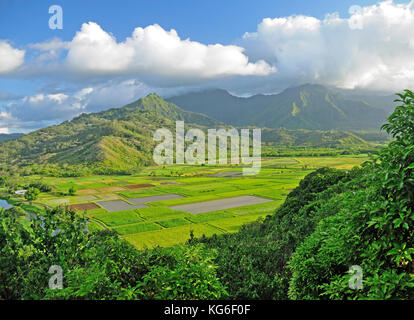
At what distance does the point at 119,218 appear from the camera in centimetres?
6109

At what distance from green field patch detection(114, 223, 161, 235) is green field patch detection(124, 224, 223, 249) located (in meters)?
1.70

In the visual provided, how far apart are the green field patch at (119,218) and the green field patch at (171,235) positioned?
860 cm

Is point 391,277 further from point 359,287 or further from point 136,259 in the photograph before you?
point 136,259

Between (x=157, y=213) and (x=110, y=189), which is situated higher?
(x=110, y=189)

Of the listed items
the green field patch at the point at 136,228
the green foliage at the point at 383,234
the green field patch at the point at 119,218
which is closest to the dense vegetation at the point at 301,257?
the green foliage at the point at 383,234

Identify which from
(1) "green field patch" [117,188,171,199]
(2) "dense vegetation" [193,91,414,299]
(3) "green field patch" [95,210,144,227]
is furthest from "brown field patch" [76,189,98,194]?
(2) "dense vegetation" [193,91,414,299]

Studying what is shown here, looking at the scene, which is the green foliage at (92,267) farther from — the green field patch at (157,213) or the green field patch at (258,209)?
the green field patch at (258,209)

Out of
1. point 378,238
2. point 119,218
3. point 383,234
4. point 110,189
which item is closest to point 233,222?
point 119,218

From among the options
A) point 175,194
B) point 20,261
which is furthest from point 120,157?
point 20,261

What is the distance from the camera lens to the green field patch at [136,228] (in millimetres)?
52031

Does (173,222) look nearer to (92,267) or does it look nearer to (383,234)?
(92,267)

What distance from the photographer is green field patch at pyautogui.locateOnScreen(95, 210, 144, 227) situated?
57906mm

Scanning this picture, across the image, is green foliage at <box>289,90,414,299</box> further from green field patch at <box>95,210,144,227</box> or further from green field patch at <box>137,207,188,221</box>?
green field patch at <box>137,207,188,221</box>

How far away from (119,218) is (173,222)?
13.0m
